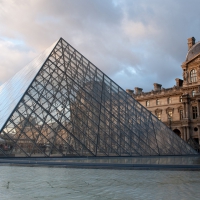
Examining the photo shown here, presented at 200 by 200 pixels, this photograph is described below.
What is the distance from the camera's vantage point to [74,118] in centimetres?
1811

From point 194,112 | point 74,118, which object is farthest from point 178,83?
point 74,118

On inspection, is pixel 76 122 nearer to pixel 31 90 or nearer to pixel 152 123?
pixel 31 90

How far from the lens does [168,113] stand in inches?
2045

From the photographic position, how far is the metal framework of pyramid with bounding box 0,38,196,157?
50.0 feet

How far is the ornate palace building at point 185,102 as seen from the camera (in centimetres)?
4712

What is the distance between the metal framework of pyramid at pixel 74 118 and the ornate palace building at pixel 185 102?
2449cm

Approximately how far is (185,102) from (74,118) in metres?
33.8

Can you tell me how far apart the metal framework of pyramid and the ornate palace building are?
24491 mm

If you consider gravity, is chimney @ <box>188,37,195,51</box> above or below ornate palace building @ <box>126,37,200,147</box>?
above

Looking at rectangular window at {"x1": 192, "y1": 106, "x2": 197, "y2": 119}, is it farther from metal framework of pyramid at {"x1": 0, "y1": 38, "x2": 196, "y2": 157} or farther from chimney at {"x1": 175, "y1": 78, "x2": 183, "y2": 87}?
metal framework of pyramid at {"x1": 0, "y1": 38, "x2": 196, "y2": 157}

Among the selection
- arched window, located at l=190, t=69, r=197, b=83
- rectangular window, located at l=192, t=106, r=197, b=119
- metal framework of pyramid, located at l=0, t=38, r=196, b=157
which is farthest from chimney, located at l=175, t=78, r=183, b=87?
metal framework of pyramid, located at l=0, t=38, r=196, b=157

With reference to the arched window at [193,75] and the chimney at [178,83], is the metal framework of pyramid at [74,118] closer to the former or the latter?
the arched window at [193,75]

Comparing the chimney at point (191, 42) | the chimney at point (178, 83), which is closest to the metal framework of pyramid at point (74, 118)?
the chimney at point (178, 83)

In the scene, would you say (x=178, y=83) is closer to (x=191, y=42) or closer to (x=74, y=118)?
(x=191, y=42)
